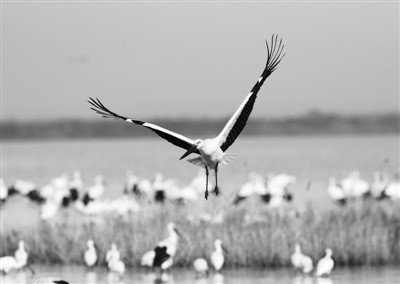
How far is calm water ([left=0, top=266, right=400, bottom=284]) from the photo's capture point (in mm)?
13859

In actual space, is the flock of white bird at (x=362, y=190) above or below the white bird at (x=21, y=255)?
above

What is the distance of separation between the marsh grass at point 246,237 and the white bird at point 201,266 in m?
0.40

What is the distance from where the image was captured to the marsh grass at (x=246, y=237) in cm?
1458

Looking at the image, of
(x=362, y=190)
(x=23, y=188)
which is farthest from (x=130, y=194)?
(x=362, y=190)

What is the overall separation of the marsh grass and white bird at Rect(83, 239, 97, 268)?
0.33 meters

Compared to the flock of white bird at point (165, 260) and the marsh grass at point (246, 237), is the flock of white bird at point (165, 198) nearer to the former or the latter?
the flock of white bird at point (165, 260)

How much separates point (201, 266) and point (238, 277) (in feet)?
1.44

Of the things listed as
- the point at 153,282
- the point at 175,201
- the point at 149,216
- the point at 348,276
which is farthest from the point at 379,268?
the point at 175,201

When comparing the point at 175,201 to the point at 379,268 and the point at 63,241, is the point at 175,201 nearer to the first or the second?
the point at 63,241

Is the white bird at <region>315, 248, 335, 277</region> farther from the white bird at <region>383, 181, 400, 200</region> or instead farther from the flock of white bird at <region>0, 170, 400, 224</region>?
the white bird at <region>383, 181, 400, 200</region>

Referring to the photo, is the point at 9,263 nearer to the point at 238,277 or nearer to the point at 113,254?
the point at 113,254

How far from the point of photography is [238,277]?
14109 mm

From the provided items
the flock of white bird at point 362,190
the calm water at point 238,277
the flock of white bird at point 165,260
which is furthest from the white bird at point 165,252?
the flock of white bird at point 362,190

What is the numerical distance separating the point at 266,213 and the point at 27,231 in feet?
10.5
